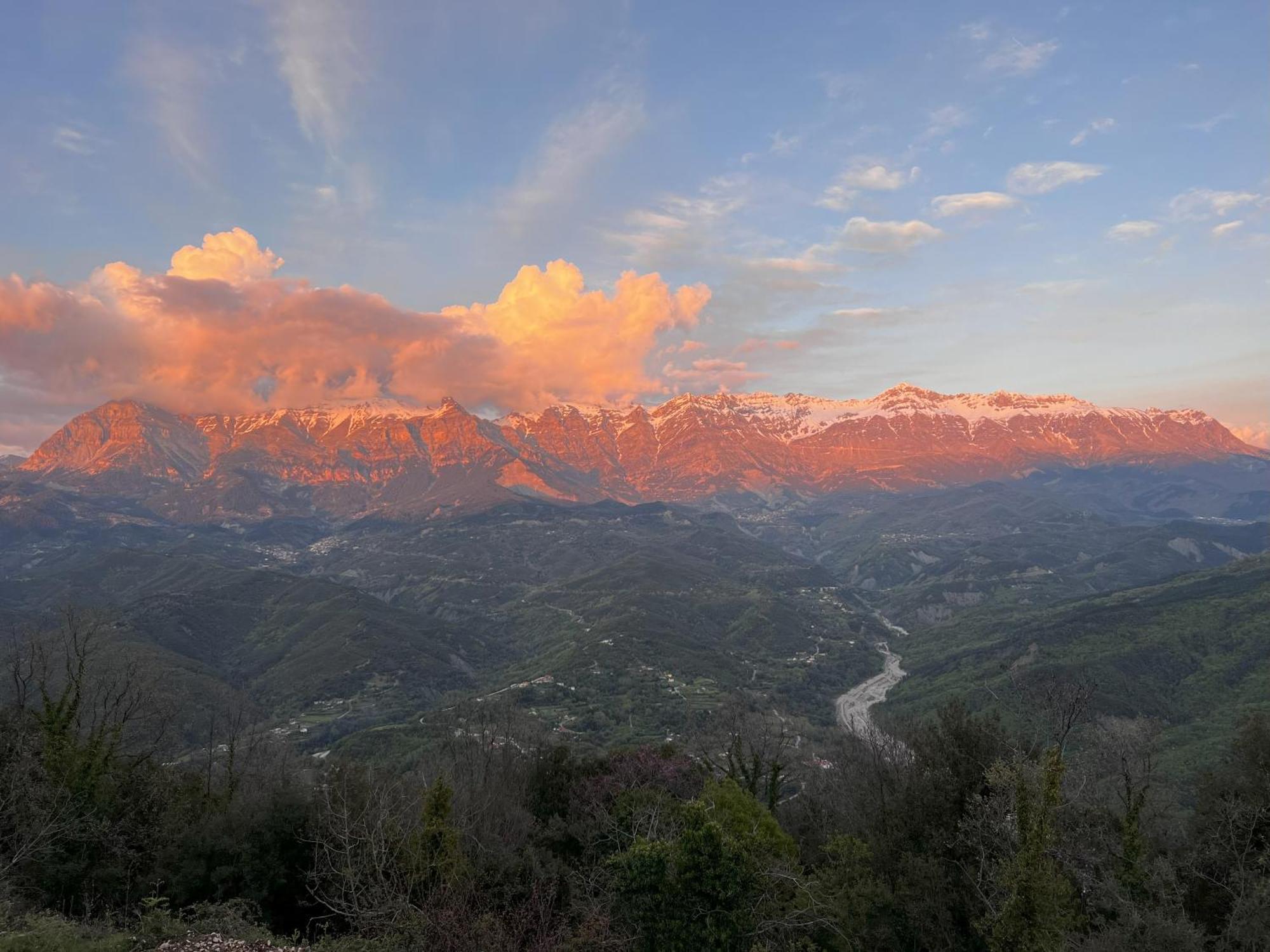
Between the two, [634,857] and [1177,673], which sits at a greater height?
[634,857]

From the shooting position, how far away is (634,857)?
28734 millimetres

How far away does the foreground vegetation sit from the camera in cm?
2794

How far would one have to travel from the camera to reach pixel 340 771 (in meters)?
57.6

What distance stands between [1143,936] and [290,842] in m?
47.2

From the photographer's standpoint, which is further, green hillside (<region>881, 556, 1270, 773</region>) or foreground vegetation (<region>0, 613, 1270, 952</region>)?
green hillside (<region>881, 556, 1270, 773</region>)

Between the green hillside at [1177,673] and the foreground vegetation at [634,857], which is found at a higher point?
the foreground vegetation at [634,857]

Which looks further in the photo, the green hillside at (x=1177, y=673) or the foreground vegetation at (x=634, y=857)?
the green hillside at (x=1177, y=673)

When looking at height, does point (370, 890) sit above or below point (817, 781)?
above

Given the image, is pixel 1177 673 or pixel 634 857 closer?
pixel 634 857

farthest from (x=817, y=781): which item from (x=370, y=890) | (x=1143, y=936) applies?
(x=370, y=890)

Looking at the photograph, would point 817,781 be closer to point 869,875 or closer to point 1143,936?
point 869,875

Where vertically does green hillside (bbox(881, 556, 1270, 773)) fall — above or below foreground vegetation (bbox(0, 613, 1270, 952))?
below

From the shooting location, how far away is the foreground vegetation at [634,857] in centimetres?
2794

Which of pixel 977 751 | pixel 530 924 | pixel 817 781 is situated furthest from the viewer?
pixel 817 781
